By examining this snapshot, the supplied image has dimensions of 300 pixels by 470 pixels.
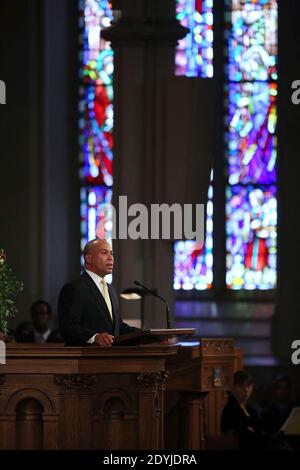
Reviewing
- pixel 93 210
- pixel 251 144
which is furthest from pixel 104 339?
pixel 251 144

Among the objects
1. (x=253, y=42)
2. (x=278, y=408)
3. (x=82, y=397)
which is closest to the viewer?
(x=82, y=397)

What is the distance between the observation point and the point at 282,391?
1252cm

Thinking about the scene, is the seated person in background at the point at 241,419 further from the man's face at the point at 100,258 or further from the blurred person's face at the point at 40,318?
the blurred person's face at the point at 40,318

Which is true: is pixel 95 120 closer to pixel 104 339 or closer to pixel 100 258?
pixel 100 258

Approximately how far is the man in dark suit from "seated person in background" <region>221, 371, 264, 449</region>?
163cm

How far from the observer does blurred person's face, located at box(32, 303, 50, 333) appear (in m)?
12.5

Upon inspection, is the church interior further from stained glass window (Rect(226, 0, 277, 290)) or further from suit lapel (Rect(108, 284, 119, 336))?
suit lapel (Rect(108, 284, 119, 336))

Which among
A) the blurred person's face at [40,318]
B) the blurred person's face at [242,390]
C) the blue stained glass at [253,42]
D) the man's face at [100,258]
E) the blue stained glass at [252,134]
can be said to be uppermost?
the blue stained glass at [253,42]

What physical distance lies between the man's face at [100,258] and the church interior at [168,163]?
2.36m

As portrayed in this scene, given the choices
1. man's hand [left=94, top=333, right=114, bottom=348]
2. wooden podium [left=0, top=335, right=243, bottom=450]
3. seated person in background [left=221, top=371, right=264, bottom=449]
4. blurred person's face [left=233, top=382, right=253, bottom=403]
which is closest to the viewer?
wooden podium [left=0, top=335, right=243, bottom=450]

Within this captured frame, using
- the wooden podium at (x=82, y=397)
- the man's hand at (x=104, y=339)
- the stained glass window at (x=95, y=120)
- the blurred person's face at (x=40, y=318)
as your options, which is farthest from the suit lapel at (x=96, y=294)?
→ the stained glass window at (x=95, y=120)

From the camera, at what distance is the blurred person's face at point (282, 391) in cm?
1251

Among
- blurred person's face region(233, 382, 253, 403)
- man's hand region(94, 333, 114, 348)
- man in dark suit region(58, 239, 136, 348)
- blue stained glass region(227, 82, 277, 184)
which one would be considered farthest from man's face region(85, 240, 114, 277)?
blue stained glass region(227, 82, 277, 184)

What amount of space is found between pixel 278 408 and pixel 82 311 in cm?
455
